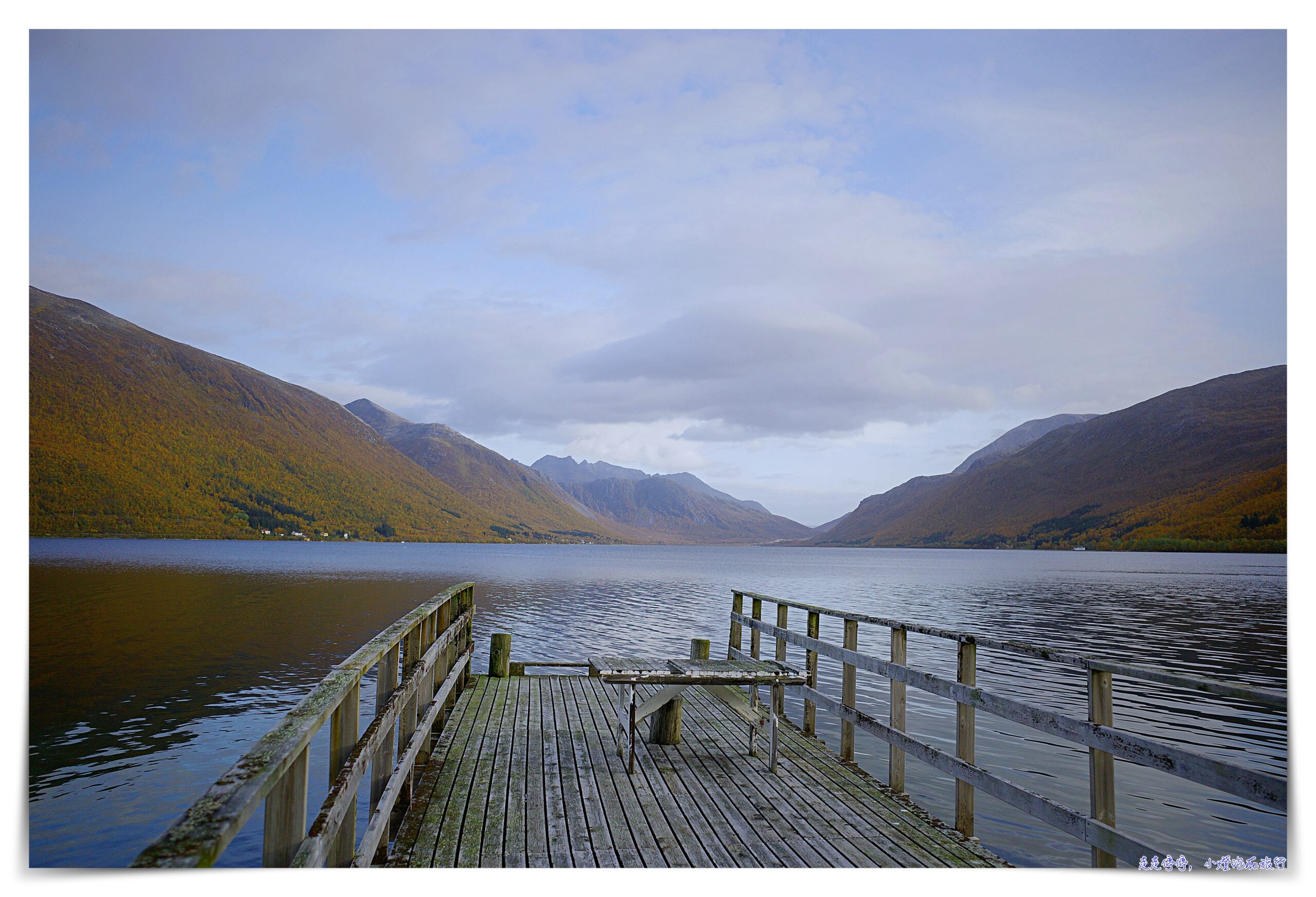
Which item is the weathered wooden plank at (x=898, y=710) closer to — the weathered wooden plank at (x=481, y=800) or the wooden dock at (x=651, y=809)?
the wooden dock at (x=651, y=809)

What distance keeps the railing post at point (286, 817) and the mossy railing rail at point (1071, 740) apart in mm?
3098

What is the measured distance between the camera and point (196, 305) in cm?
4597

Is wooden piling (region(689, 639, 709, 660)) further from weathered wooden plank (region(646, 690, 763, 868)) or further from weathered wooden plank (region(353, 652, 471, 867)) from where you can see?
weathered wooden plank (region(353, 652, 471, 867))

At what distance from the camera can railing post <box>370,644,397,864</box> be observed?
12.1 feet

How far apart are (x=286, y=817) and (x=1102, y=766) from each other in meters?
3.69

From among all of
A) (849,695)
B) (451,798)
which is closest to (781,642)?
(849,695)

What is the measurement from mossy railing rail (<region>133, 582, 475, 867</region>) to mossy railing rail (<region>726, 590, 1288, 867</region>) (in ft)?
10.0

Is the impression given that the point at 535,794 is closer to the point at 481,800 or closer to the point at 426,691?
the point at 481,800

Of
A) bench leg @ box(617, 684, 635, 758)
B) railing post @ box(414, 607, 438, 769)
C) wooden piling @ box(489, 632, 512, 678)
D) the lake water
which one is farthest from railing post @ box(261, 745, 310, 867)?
wooden piling @ box(489, 632, 512, 678)

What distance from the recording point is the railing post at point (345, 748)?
2.93 meters

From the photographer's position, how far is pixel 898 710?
220 inches

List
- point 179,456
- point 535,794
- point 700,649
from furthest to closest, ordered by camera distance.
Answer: point 179,456 → point 700,649 → point 535,794

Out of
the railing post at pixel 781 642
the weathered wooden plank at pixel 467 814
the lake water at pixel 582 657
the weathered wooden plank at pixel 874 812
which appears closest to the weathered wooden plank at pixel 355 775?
the weathered wooden plank at pixel 467 814

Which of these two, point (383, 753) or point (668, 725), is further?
point (668, 725)
